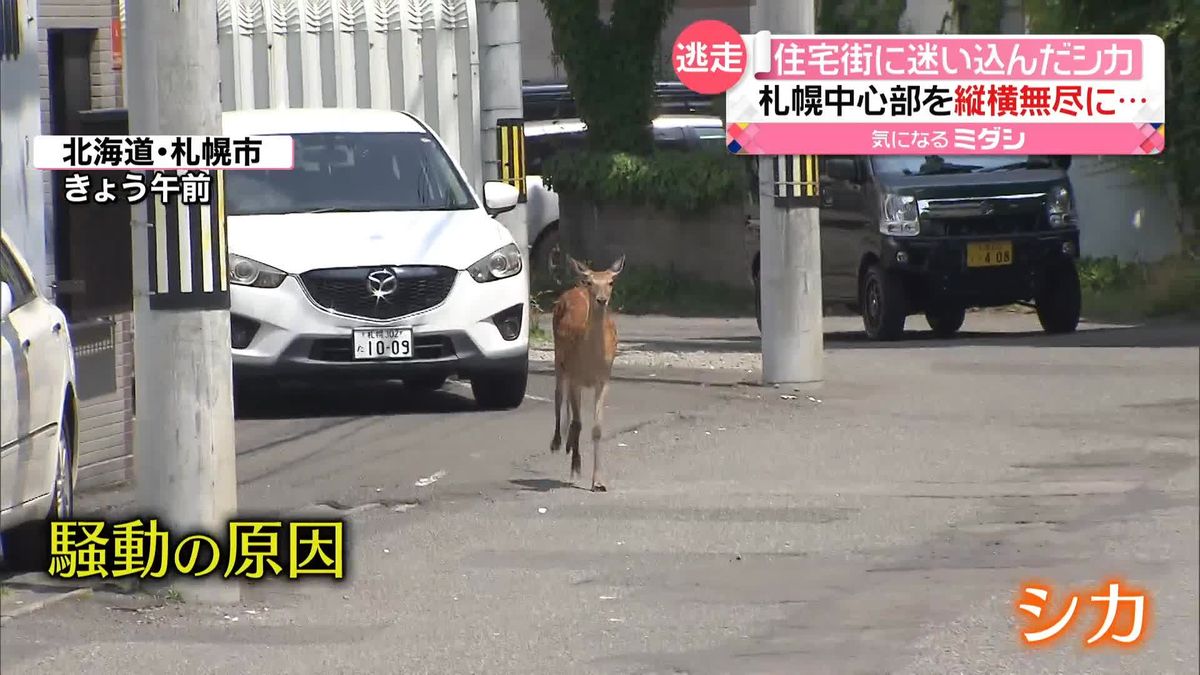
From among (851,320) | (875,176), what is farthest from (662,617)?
(851,320)

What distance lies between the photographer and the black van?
928cm

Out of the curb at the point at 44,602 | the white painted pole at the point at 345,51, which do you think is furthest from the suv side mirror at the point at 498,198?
the curb at the point at 44,602

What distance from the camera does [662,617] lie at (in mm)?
6773

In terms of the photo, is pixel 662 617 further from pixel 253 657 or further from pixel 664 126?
pixel 664 126

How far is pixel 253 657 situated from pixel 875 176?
9.82 metres

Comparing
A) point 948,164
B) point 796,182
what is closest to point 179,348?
point 796,182

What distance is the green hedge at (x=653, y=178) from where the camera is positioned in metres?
21.5

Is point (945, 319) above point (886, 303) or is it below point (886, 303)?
below

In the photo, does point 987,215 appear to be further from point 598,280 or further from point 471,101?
point 471,101

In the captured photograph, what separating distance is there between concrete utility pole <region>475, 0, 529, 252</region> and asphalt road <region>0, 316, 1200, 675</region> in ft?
16.7

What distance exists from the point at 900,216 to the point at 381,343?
16.1 ft

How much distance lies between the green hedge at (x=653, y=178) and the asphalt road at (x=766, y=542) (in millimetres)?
10903

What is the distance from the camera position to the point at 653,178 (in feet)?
72.1

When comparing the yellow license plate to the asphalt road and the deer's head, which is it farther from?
the deer's head
